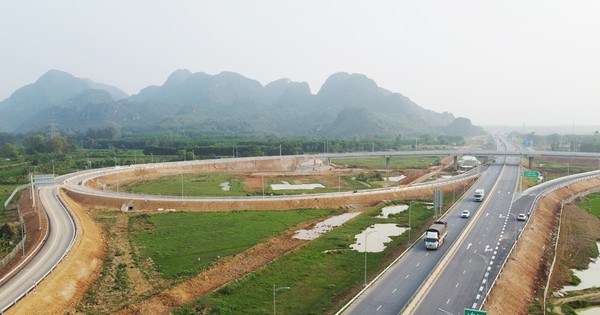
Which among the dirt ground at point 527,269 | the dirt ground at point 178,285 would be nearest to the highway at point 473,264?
the dirt ground at point 527,269

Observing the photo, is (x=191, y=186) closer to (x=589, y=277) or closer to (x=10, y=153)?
(x=589, y=277)

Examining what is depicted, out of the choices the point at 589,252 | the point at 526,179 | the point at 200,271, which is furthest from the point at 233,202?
the point at 526,179

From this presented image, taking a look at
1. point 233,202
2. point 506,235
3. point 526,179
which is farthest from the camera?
point 526,179

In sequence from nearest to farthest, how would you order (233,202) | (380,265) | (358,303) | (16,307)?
(16,307) → (358,303) → (380,265) → (233,202)

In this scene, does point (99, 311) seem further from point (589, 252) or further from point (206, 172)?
point (206, 172)

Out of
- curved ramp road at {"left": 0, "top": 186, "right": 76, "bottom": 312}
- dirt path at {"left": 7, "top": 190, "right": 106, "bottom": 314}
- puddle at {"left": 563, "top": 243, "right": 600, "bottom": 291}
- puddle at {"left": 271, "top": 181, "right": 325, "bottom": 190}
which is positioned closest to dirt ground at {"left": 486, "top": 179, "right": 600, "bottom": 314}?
puddle at {"left": 563, "top": 243, "right": 600, "bottom": 291}

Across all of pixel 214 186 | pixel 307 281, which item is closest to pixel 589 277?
pixel 307 281

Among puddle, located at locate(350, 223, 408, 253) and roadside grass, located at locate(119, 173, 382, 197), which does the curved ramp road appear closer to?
roadside grass, located at locate(119, 173, 382, 197)

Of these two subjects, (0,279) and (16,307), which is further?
(0,279)
